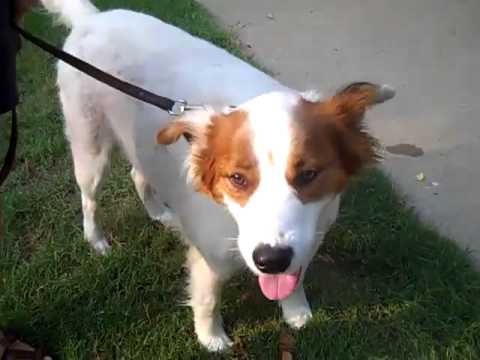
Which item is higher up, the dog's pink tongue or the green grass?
the dog's pink tongue

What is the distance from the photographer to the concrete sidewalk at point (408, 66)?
13.3 feet

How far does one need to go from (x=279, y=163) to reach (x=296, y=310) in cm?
120

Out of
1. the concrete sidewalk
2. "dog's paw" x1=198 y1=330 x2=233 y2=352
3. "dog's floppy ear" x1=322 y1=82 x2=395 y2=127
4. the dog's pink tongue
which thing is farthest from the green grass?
"dog's floppy ear" x1=322 y1=82 x2=395 y2=127

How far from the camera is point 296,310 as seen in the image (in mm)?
3342

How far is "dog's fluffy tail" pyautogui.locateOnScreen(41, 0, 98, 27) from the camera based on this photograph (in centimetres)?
351

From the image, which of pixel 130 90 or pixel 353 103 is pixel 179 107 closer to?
pixel 130 90

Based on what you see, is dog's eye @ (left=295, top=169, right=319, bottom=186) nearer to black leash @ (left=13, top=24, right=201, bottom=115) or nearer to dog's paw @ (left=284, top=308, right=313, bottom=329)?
black leash @ (left=13, top=24, right=201, bottom=115)

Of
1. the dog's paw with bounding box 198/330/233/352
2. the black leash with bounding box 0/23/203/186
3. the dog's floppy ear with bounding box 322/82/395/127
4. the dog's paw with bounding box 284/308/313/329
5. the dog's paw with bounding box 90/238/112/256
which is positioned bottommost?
the dog's paw with bounding box 90/238/112/256

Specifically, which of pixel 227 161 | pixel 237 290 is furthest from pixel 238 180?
pixel 237 290

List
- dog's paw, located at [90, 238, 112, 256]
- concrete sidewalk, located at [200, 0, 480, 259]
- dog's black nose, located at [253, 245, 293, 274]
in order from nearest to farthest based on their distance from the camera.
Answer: dog's black nose, located at [253, 245, 293, 274] → dog's paw, located at [90, 238, 112, 256] → concrete sidewalk, located at [200, 0, 480, 259]

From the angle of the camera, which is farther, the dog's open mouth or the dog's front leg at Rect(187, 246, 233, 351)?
the dog's front leg at Rect(187, 246, 233, 351)

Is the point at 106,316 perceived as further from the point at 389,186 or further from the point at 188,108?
the point at 389,186

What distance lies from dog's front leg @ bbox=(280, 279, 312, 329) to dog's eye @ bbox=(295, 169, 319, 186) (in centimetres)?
105

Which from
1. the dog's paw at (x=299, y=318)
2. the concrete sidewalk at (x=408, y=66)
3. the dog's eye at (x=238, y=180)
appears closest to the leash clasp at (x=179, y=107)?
the dog's eye at (x=238, y=180)
